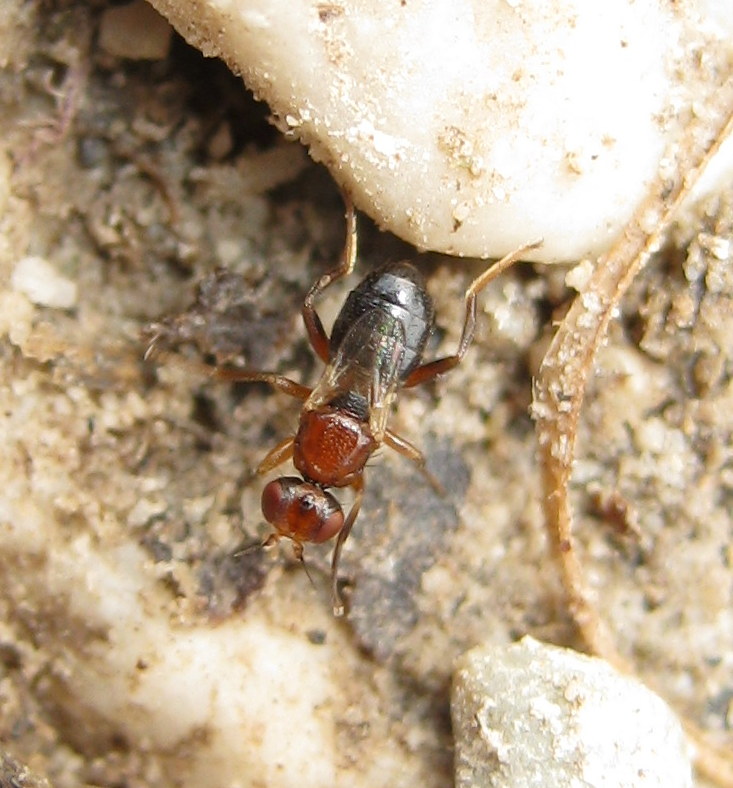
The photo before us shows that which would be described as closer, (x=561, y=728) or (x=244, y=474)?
(x=561, y=728)

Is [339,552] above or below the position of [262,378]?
below

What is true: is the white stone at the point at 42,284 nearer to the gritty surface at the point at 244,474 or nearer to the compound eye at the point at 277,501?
the gritty surface at the point at 244,474

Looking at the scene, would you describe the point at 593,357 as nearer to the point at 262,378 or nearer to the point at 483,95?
the point at 483,95

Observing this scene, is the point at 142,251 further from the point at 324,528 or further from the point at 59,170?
the point at 324,528

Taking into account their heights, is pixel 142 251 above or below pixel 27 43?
below

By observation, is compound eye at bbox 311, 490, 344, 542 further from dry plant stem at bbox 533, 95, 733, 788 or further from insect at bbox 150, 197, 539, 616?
dry plant stem at bbox 533, 95, 733, 788

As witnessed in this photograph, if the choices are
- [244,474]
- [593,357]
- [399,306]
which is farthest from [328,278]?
[593,357]

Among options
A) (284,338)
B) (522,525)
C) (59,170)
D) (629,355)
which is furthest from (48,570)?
(629,355)
